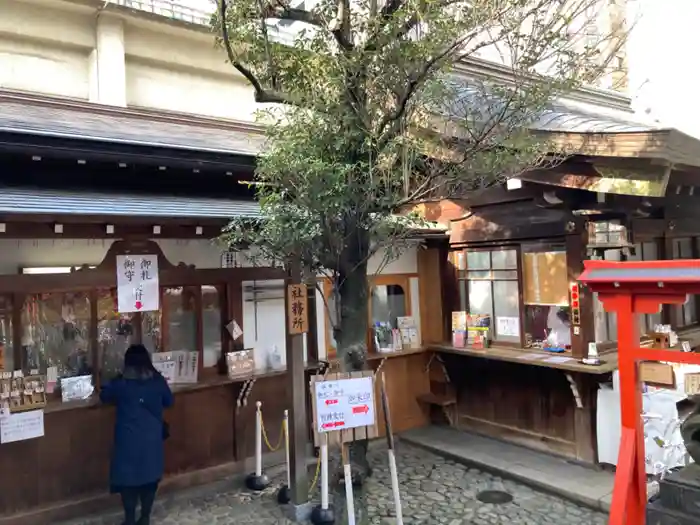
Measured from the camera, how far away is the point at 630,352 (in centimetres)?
465

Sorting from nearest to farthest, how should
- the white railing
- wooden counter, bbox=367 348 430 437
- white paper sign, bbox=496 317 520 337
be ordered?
white paper sign, bbox=496 317 520 337 < wooden counter, bbox=367 348 430 437 < the white railing

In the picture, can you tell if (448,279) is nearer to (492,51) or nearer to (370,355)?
(370,355)

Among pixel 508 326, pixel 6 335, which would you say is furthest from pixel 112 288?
pixel 508 326

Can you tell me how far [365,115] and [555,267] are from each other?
14.2ft

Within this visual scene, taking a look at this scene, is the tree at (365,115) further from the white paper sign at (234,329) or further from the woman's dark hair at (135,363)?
the white paper sign at (234,329)

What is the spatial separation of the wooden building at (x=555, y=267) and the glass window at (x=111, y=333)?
177 inches

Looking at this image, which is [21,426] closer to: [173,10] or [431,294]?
[431,294]

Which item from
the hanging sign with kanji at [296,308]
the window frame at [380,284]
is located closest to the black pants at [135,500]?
the hanging sign with kanji at [296,308]

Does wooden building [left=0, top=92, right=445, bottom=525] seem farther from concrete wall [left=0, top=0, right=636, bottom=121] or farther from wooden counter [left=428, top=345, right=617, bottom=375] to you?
wooden counter [left=428, top=345, right=617, bottom=375]

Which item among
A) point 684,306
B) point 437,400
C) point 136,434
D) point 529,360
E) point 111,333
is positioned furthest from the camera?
point 684,306

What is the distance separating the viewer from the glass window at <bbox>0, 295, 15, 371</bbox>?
6.19 meters

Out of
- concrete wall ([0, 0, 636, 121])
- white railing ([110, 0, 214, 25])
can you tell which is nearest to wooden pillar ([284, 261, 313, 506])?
concrete wall ([0, 0, 636, 121])

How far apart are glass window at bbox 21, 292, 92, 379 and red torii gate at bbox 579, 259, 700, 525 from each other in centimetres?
569

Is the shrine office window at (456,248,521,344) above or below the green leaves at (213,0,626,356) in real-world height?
below
